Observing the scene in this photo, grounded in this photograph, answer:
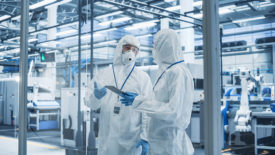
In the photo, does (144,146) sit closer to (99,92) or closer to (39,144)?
(99,92)

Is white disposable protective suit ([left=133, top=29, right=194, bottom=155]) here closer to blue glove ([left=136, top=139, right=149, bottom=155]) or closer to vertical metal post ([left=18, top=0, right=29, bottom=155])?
blue glove ([left=136, top=139, right=149, bottom=155])

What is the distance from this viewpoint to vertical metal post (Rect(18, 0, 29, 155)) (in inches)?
94.1

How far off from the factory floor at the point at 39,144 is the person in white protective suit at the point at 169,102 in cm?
196

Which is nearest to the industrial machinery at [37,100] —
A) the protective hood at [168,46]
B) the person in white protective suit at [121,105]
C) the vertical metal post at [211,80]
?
the person in white protective suit at [121,105]

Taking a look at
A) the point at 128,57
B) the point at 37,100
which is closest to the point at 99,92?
the point at 128,57

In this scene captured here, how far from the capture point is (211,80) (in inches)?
48.1

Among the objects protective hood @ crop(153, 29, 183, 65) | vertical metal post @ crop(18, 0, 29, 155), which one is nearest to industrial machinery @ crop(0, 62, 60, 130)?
vertical metal post @ crop(18, 0, 29, 155)

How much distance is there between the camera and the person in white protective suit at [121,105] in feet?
6.05

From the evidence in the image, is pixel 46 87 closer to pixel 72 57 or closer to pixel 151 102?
pixel 72 57

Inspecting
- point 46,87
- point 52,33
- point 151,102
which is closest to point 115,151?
point 151,102

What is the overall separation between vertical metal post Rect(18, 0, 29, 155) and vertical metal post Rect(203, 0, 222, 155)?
67.7 inches

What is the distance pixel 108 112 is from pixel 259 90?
3.79 meters

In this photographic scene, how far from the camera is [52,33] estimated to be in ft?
28.7

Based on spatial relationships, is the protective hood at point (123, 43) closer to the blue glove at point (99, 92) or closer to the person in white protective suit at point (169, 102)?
the blue glove at point (99, 92)
